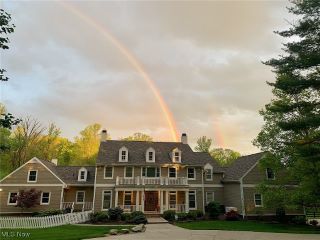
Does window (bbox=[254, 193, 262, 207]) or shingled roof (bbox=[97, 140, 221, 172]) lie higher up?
shingled roof (bbox=[97, 140, 221, 172])

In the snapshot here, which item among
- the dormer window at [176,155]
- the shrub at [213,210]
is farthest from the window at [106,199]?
the shrub at [213,210]

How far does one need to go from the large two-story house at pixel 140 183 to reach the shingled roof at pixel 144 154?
11cm

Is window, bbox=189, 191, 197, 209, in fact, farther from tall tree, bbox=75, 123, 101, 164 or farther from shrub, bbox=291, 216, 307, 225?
→ tall tree, bbox=75, 123, 101, 164

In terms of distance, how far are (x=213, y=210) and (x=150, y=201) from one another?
7089mm

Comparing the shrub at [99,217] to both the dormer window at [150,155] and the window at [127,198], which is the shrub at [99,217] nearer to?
the window at [127,198]

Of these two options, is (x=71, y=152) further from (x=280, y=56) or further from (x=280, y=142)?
(x=280, y=56)

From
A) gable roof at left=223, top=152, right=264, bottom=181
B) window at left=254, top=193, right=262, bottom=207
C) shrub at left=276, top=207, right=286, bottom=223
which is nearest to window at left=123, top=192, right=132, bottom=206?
gable roof at left=223, top=152, right=264, bottom=181

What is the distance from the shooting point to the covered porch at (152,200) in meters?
31.6

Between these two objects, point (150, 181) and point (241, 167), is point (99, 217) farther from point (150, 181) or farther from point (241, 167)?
point (241, 167)

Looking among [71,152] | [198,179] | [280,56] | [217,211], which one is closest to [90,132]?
[71,152]

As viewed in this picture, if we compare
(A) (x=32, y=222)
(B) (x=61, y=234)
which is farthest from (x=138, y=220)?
(B) (x=61, y=234)

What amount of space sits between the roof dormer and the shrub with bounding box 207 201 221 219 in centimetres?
1449

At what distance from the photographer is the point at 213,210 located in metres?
31.0

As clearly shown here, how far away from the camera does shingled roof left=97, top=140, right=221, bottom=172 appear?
34.0 metres
